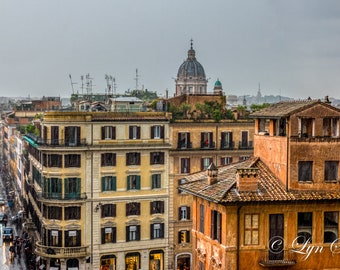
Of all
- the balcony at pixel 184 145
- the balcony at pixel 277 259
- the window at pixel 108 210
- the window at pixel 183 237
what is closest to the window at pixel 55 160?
the window at pixel 108 210

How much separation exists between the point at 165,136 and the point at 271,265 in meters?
37.6

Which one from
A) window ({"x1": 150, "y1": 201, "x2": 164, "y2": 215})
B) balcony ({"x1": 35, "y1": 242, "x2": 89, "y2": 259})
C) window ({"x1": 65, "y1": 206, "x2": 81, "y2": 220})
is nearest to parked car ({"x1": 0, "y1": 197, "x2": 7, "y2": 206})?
balcony ({"x1": 35, "y1": 242, "x2": 89, "y2": 259})

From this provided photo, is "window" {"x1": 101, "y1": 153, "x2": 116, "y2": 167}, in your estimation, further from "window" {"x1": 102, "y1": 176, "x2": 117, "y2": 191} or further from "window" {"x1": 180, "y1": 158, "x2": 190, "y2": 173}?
"window" {"x1": 180, "y1": 158, "x2": 190, "y2": 173}

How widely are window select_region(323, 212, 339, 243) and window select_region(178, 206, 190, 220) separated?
38218mm

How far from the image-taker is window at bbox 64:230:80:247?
64369 millimetres

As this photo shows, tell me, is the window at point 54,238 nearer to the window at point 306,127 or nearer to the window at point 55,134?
the window at point 55,134

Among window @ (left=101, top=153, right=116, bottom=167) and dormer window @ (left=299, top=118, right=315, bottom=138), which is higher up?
dormer window @ (left=299, top=118, right=315, bottom=138)

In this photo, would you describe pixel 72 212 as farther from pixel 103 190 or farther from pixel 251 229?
pixel 251 229

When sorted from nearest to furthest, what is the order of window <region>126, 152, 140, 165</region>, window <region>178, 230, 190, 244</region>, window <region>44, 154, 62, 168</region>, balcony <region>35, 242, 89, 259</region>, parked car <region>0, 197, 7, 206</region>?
window <region>44, 154, 62, 168</region>
balcony <region>35, 242, 89, 259</region>
window <region>126, 152, 140, 165</region>
window <region>178, 230, 190, 244</region>
parked car <region>0, 197, 7, 206</region>

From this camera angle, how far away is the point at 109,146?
212 feet

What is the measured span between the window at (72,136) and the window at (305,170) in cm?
3540

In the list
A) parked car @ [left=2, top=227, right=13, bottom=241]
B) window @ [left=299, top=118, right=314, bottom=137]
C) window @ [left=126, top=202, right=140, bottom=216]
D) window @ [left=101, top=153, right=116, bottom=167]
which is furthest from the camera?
parked car @ [left=2, top=227, right=13, bottom=241]

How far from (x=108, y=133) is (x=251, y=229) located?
35899 millimetres

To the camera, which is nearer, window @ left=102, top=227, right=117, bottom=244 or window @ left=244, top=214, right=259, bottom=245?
window @ left=244, top=214, right=259, bottom=245
